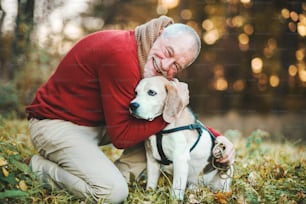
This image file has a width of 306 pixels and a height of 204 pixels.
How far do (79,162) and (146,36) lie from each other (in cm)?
87

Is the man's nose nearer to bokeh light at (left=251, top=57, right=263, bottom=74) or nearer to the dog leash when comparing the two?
the dog leash

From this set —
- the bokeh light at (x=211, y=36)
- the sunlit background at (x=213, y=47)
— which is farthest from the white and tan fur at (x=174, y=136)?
the bokeh light at (x=211, y=36)

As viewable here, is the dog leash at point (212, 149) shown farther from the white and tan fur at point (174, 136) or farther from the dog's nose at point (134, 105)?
the dog's nose at point (134, 105)

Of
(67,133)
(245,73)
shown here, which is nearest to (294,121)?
(245,73)

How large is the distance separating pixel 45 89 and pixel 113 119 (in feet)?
2.02

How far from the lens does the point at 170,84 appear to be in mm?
3004

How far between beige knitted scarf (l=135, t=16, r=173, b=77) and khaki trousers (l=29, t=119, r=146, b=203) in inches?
23.4

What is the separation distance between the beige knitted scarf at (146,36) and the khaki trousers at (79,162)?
59 centimetres

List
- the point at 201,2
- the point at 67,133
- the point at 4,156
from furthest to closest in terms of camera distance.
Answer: the point at 201,2 → the point at 67,133 → the point at 4,156

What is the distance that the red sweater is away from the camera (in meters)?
2.96

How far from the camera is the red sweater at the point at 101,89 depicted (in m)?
2.96

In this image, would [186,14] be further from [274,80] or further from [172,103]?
[172,103]

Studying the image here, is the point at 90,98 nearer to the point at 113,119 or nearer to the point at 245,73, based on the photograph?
the point at 113,119

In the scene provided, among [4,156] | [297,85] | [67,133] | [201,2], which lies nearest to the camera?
[4,156]
